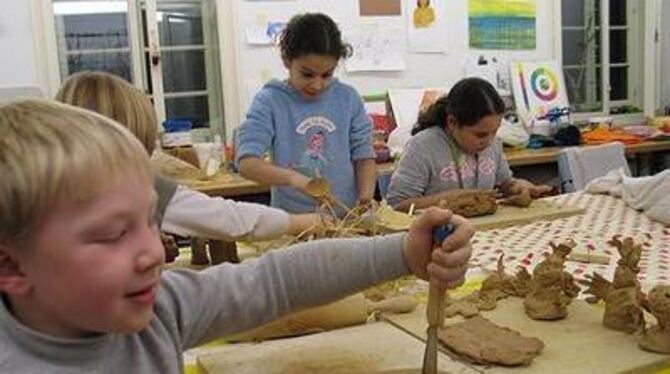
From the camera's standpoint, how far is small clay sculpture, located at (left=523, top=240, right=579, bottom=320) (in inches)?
48.5

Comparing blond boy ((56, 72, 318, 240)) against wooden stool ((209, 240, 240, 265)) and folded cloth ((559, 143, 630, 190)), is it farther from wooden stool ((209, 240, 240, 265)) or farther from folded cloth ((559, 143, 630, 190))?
folded cloth ((559, 143, 630, 190))

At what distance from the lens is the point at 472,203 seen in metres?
2.13

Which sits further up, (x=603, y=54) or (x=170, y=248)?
(x=603, y=54)

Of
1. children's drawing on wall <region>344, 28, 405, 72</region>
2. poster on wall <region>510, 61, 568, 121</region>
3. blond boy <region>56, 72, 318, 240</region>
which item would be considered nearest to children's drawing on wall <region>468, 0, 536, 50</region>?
poster on wall <region>510, 61, 568, 121</region>

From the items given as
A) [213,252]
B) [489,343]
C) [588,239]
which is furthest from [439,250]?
[588,239]

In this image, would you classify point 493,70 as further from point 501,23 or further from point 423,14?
point 423,14

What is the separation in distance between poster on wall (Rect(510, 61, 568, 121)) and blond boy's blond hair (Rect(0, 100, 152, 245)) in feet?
12.7

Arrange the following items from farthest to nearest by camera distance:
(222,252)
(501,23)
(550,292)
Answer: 1. (501,23)
2. (222,252)
3. (550,292)

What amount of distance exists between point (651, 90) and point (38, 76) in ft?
12.2

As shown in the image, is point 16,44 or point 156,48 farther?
point 156,48

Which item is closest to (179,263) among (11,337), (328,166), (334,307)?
(334,307)

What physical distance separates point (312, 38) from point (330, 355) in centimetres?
113

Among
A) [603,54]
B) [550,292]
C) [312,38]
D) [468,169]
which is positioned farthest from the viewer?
[603,54]

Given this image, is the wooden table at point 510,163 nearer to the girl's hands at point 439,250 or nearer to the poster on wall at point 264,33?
the poster on wall at point 264,33
